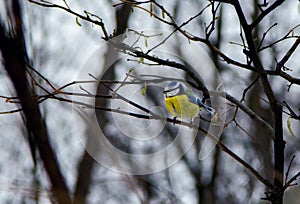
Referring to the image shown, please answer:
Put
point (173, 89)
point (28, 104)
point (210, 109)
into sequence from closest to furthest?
point (28, 104) → point (210, 109) → point (173, 89)

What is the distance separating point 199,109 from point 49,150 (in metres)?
1.69

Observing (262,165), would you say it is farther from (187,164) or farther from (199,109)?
(199,109)

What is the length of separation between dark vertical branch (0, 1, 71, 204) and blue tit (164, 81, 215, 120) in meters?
1.63

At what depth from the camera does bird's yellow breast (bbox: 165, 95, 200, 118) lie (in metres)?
2.05

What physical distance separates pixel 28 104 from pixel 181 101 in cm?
181

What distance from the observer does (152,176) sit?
15.1ft

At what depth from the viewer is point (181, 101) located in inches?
83.7

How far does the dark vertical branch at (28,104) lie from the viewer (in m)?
0.33

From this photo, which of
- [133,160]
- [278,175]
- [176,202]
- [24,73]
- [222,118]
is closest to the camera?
[24,73]

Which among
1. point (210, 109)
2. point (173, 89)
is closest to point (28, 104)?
point (210, 109)

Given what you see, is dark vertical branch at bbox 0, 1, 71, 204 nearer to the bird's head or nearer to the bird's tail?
the bird's tail

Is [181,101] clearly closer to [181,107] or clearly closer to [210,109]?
[181,107]

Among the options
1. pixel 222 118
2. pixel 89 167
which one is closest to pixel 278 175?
pixel 222 118

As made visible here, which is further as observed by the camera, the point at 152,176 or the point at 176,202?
the point at 152,176
